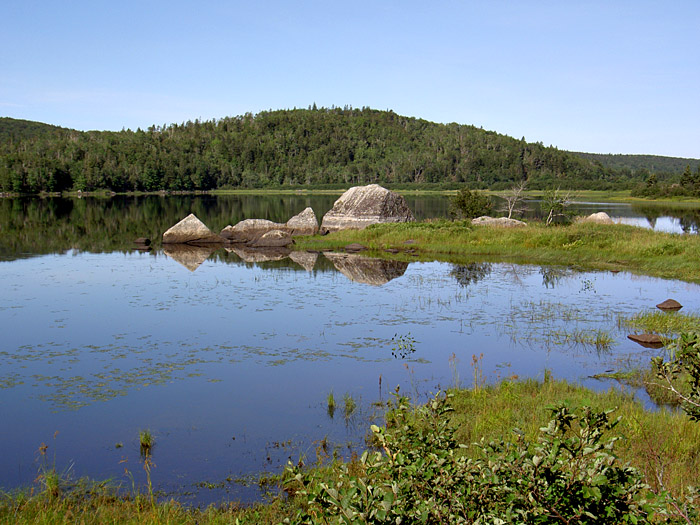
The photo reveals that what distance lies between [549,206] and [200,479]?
38.5 meters

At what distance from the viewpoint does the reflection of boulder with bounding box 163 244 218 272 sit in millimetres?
32031

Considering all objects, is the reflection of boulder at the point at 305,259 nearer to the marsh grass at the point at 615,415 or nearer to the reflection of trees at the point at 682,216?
the marsh grass at the point at 615,415

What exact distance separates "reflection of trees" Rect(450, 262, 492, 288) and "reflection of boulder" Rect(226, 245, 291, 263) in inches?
398

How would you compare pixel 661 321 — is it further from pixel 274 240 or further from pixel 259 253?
pixel 274 240

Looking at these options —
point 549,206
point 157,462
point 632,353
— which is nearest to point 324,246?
point 549,206

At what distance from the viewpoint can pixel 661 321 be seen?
1781 centimetres

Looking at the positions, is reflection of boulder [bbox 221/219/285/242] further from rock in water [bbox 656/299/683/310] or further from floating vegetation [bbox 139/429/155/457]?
floating vegetation [bbox 139/429/155/457]

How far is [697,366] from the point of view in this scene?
17.0 ft

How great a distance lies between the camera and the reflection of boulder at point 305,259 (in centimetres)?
3080

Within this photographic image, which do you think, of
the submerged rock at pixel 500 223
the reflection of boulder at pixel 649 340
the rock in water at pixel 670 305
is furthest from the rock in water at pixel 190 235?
the reflection of boulder at pixel 649 340

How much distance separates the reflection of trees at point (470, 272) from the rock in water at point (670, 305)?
7.14 metres

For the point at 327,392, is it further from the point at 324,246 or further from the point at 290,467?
the point at 324,246

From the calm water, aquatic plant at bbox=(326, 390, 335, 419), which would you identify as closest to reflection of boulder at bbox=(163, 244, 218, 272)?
the calm water

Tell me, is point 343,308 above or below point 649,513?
below
